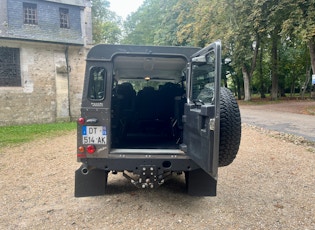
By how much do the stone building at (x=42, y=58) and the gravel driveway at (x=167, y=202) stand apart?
10.9m

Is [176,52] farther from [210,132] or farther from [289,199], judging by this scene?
[289,199]

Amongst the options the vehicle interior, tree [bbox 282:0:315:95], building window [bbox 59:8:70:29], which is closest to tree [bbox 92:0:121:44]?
building window [bbox 59:8:70:29]

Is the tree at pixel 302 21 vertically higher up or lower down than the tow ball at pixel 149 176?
higher up

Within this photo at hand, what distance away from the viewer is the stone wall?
1605 centimetres

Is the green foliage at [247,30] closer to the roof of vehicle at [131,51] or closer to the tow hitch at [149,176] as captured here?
the roof of vehicle at [131,51]

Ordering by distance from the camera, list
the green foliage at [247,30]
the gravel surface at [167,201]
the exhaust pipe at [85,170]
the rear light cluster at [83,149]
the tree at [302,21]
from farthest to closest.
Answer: the green foliage at [247,30], the tree at [302,21], the exhaust pipe at [85,170], the rear light cluster at [83,149], the gravel surface at [167,201]

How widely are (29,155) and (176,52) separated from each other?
598cm

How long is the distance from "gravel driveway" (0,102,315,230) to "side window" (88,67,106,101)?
1683mm

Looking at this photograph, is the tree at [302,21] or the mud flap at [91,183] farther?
the tree at [302,21]

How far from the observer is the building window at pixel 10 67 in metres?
15.7

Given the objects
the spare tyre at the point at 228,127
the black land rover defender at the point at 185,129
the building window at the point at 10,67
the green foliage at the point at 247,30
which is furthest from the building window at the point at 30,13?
the spare tyre at the point at 228,127

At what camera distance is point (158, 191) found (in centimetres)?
467

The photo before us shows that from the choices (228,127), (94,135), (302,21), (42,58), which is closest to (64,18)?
(42,58)

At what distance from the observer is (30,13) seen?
16953 mm
